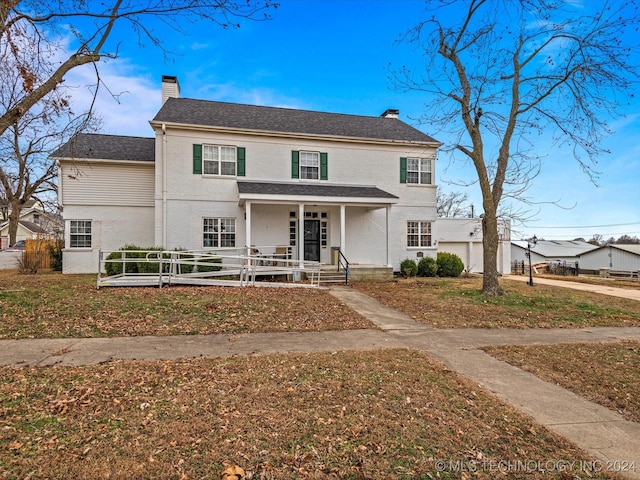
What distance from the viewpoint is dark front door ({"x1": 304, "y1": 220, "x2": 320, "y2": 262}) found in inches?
679

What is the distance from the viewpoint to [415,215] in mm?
18391

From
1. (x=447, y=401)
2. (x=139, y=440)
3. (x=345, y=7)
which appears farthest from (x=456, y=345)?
(x=345, y=7)

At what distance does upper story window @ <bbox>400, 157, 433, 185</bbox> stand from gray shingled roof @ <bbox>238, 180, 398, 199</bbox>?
198cm

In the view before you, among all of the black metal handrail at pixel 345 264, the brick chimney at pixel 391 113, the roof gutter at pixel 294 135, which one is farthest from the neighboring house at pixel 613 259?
the black metal handrail at pixel 345 264

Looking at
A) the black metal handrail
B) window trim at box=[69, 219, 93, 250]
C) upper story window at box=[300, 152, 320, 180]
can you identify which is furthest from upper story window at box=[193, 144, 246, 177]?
the black metal handrail

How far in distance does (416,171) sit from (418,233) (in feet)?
10.6

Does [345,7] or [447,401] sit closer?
[447,401]

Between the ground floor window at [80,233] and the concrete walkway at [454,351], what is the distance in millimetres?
11503

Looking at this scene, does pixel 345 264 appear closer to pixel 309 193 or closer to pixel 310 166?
pixel 309 193

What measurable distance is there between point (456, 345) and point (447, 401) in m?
2.87

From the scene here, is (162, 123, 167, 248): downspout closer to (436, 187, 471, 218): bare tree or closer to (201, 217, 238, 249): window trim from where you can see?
(201, 217, 238, 249): window trim

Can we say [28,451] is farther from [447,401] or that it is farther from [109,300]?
[109,300]

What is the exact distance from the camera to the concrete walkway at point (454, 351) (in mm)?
3703

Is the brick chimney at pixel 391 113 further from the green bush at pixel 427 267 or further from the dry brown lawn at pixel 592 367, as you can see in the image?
the dry brown lawn at pixel 592 367
